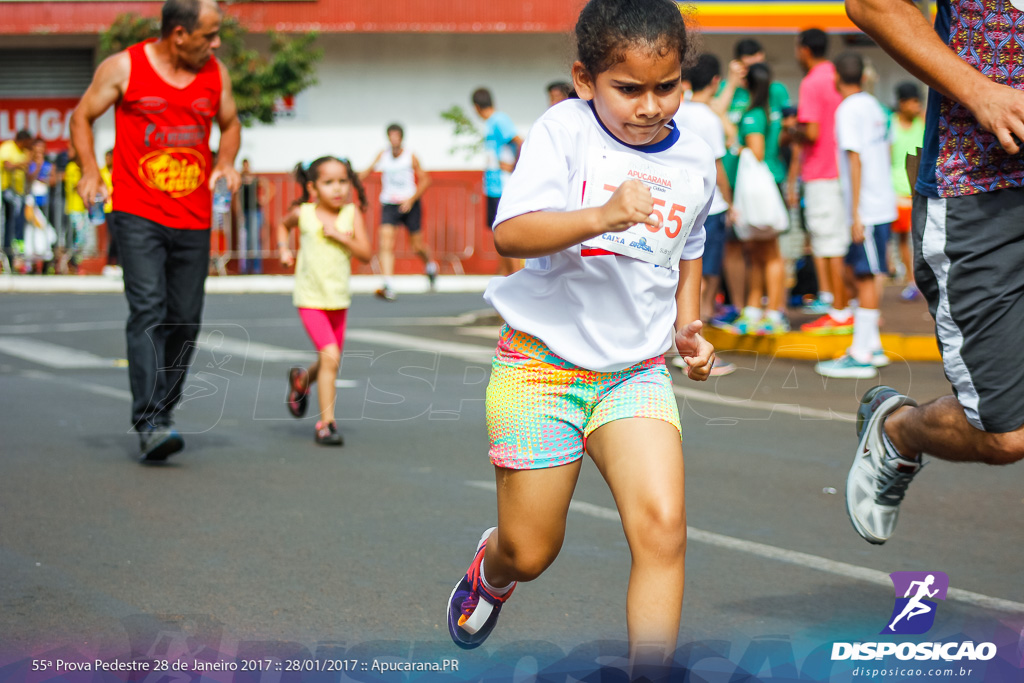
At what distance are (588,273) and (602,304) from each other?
3.4 inches

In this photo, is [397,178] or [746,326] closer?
[746,326]

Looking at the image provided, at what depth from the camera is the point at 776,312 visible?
10.4 meters

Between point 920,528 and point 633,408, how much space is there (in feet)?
8.38

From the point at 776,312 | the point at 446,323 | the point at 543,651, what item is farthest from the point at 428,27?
the point at 543,651

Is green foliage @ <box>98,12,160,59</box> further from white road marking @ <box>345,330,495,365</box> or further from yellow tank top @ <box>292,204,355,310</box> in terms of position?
yellow tank top @ <box>292,204,355,310</box>

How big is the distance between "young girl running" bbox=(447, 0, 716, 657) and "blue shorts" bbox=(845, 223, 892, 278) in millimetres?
Answer: 6074

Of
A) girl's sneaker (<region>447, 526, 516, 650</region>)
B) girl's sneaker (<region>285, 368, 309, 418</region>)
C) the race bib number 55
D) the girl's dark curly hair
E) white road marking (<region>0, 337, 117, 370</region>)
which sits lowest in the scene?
white road marking (<region>0, 337, 117, 370</region>)

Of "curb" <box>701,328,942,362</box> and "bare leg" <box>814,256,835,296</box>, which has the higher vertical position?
"bare leg" <box>814,256,835,296</box>

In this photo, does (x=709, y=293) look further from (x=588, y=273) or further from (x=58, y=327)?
(x=588, y=273)

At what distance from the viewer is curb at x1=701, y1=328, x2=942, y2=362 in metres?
10.2

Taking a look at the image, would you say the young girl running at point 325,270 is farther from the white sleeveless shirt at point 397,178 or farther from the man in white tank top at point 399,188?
the white sleeveless shirt at point 397,178

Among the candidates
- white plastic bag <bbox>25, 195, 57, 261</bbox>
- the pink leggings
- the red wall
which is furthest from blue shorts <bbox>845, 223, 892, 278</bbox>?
white plastic bag <bbox>25, 195, 57, 261</bbox>

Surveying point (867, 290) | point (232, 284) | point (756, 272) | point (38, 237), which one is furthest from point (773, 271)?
point (38, 237)

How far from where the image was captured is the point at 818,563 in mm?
4750
